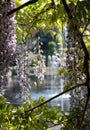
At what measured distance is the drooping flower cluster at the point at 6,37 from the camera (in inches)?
60.2

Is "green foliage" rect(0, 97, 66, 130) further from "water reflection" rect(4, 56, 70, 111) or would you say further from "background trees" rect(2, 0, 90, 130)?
"water reflection" rect(4, 56, 70, 111)

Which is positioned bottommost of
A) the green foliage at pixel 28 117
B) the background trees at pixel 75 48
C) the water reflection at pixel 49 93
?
the water reflection at pixel 49 93

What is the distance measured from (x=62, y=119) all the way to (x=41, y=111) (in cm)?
10

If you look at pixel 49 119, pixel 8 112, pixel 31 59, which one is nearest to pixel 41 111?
pixel 49 119

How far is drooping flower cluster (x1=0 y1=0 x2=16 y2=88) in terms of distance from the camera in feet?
5.01

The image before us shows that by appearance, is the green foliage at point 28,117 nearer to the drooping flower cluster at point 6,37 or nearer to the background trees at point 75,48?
the background trees at point 75,48

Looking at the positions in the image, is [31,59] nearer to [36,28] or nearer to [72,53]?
[36,28]

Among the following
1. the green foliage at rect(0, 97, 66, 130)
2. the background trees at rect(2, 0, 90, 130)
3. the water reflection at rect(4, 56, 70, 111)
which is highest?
the background trees at rect(2, 0, 90, 130)

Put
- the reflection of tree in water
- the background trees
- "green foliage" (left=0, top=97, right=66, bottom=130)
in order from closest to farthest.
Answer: the background trees
"green foliage" (left=0, top=97, right=66, bottom=130)
the reflection of tree in water

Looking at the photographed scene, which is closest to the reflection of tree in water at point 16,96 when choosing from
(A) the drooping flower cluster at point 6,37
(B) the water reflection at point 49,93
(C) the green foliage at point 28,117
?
(B) the water reflection at point 49,93

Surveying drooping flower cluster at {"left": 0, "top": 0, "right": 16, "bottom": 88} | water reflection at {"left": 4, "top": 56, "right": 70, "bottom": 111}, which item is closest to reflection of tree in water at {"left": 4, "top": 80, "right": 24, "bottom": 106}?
water reflection at {"left": 4, "top": 56, "right": 70, "bottom": 111}

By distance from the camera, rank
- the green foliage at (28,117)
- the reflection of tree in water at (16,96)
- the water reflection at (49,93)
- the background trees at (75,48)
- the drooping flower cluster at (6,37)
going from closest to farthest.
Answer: the background trees at (75,48) < the drooping flower cluster at (6,37) < the green foliage at (28,117) < the reflection of tree in water at (16,96) < the water reflection at (49,93)

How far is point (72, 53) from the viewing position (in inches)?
59.0

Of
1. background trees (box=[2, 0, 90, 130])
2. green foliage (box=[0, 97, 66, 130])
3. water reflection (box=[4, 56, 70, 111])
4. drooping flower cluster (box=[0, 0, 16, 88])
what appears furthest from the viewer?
water reflection (box=[4, 56, 70, 111])
